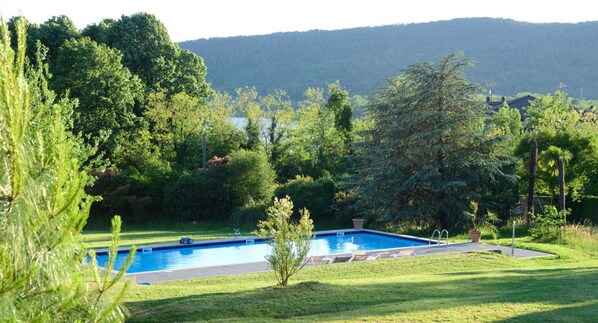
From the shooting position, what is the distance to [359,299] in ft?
34.4

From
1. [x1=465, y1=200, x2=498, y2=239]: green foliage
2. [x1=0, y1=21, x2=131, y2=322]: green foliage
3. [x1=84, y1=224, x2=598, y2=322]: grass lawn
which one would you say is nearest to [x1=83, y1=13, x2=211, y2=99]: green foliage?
[x1=465, y1=200, x2=498, y2=239]: green foliage

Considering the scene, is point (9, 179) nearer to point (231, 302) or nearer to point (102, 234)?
point (231, 302)

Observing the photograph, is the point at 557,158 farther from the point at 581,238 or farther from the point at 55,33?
the point at 55,33

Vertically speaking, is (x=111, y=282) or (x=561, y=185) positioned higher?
(x=561, y=185)

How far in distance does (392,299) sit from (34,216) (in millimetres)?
8158

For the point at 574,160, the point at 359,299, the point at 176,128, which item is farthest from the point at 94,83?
the point at 359,299

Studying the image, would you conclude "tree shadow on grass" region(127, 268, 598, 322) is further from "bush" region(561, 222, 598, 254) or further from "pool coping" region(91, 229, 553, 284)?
"bush" region(561, 222, 598, 254)

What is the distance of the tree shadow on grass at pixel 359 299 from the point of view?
934cm

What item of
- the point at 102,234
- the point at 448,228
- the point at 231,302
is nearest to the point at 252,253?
the point at 102,234

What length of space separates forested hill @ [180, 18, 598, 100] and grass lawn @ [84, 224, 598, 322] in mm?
53780

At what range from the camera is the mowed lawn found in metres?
8.94

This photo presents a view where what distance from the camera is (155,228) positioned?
2780 centimetres

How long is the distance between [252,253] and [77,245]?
60.7ft

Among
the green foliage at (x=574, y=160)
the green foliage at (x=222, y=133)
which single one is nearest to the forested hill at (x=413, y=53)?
the green foliage at (x=222, y=133)
